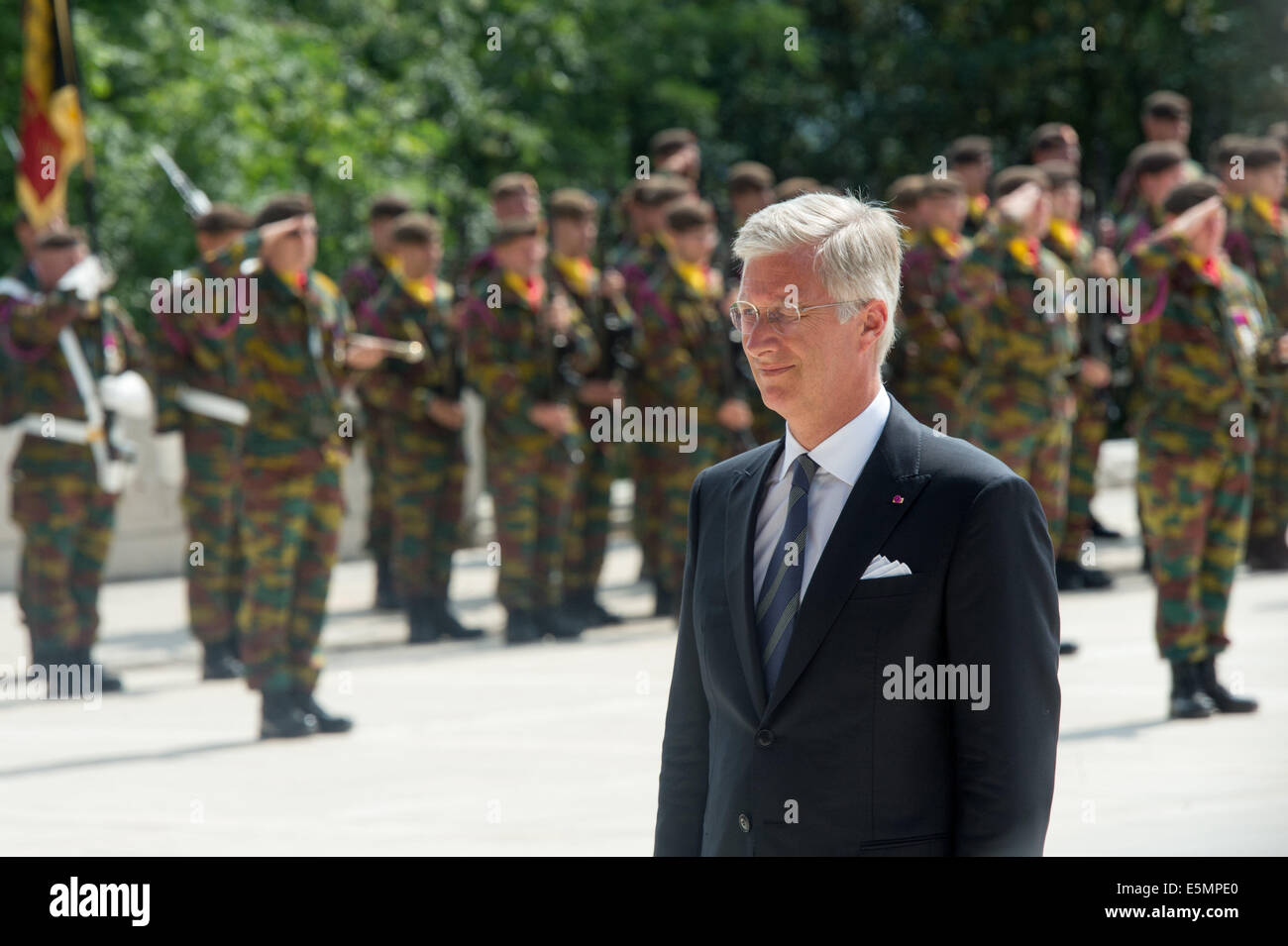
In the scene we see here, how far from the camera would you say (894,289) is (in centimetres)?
321

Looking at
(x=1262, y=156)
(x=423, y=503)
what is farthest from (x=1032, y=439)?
(x=423, y=503)

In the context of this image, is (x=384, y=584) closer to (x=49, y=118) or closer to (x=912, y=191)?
(x=49, y=118)

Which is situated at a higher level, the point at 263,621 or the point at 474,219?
the point at 474,219

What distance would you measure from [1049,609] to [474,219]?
1822 centimetres

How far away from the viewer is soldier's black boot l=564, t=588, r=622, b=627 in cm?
1201

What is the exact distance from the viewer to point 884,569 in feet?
9.91

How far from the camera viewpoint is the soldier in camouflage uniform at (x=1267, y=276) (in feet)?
38.3

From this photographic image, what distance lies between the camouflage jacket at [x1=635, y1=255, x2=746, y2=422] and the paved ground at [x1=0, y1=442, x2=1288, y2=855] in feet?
4.59

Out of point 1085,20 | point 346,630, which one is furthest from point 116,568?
point 1085,20

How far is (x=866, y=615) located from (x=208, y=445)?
8239mm

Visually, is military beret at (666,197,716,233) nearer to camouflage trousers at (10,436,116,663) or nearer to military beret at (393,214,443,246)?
military beret at (393,214,443,246)
